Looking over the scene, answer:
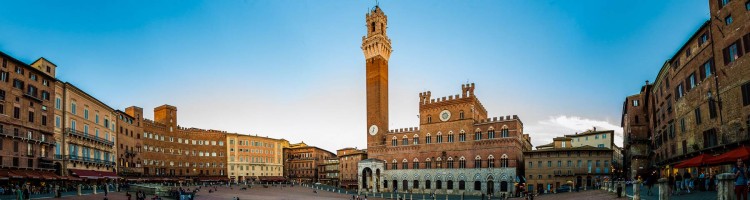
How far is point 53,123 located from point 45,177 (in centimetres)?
783

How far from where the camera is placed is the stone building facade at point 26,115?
4053 cm

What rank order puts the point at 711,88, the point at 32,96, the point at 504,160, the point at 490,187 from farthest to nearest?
the point at 490,187 → the point at 504,160 → the point at 32,96 → the point at 711,88

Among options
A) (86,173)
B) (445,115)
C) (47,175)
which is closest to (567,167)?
(445,115)

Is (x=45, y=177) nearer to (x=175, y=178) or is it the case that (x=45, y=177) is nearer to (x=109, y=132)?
(x=109, y=132)

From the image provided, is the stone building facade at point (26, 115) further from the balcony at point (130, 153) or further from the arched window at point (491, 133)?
the arched window at point (491, 133)

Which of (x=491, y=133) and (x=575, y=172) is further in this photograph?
(x=491, y=133)

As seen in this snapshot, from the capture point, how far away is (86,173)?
52875 millimetres

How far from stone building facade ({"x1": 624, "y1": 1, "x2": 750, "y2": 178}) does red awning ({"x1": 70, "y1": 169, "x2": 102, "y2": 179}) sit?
195 ft

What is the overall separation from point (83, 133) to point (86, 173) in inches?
196

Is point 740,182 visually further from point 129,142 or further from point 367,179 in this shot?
point 129,142

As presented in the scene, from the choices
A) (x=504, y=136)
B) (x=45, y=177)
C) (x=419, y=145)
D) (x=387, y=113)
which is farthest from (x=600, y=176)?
(x=45, y=177)

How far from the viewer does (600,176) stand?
60469mm

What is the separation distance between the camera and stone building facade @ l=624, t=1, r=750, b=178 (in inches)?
992

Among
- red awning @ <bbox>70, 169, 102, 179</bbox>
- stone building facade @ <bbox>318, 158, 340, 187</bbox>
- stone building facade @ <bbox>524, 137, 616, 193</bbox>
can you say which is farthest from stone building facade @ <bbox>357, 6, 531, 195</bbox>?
red awning @ <bbox>70, 169, 102, 179</bbox>
